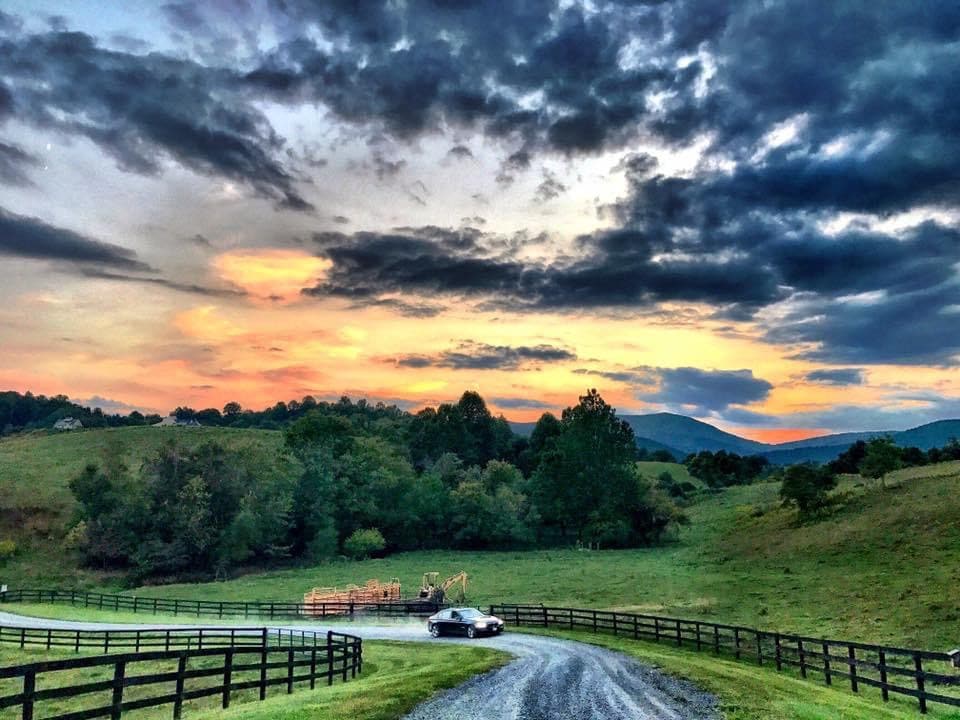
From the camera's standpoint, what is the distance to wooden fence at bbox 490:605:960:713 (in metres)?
17.6

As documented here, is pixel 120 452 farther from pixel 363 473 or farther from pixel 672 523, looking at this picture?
pixel 672 523

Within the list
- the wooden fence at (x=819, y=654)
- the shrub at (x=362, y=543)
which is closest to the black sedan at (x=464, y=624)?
the wooden fence at (x=819, y=654)

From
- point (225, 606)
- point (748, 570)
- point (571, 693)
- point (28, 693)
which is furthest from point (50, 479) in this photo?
point (28, 693)

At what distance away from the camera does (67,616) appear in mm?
48625

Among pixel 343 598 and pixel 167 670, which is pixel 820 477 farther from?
pixel 167 670

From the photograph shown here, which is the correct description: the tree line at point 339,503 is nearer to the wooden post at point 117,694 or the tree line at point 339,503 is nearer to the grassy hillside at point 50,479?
the grassy hillside at point 50,479

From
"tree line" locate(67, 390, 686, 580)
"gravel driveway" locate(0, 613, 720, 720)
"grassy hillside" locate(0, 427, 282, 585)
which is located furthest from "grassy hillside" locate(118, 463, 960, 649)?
"gravel driveway" locate(0, 613, 720, 720)

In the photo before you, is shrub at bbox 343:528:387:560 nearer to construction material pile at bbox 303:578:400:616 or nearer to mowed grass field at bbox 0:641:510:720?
construction material pile at bbox 303:578:400:616

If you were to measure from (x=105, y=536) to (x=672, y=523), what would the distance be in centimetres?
6770

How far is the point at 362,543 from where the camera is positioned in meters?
88.7

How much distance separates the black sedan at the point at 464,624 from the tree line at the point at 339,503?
52.7m

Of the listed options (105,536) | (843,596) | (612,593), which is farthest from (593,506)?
(105,536)

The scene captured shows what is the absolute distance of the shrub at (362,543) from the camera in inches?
3479

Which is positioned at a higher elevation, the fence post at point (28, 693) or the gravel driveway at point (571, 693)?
the fence post at point (28, 693)
